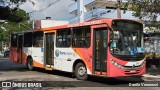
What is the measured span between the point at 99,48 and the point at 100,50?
113 mm

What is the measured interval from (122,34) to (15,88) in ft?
17.4

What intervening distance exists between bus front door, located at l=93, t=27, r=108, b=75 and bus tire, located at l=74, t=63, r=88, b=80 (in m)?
0.91

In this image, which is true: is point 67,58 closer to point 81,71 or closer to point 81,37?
point 81,71

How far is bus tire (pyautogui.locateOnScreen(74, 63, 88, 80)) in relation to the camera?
1696 centimetres

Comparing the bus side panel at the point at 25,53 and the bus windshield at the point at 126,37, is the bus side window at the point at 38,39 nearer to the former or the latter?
the bus side panel at the point at 25,53

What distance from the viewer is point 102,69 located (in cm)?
1576

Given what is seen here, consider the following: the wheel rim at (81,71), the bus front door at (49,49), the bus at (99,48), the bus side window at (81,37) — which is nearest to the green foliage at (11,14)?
the bus front door at (49,49)

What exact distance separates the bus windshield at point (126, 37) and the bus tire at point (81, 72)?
2.32 meters

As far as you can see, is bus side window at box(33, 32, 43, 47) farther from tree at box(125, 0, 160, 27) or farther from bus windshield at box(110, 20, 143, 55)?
bus windshield at box(110, 20, 143, 55)

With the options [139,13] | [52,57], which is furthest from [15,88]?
[139,13]

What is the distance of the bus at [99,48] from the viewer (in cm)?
1532

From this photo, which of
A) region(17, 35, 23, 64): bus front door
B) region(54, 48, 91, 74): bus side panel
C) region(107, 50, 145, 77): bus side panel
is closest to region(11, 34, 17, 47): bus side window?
region(17, 35, 23, 64): bus front door

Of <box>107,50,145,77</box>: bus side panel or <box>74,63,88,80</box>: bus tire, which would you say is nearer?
<box>107,50,145,77</box>: bus side panel

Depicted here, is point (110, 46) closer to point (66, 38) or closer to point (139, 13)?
point (66, 38)
